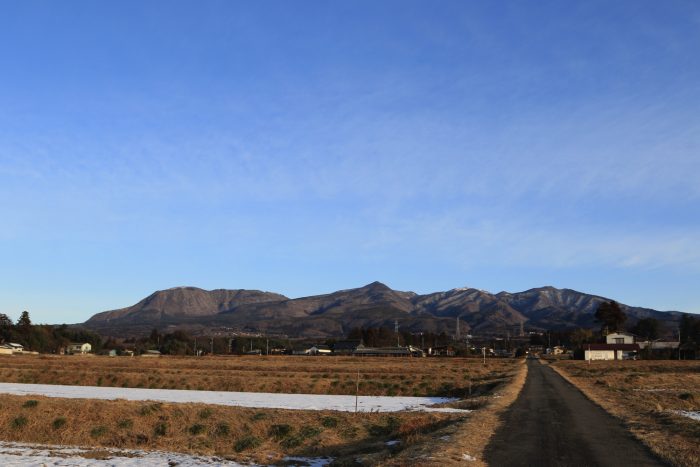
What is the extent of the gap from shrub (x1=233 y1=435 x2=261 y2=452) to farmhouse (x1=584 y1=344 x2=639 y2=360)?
118m

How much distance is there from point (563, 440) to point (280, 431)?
11365 millimetres

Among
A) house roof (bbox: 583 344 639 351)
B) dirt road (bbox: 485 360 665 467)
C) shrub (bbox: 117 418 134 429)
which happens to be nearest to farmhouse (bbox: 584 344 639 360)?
house roof (bbox: 583 344 639 351)

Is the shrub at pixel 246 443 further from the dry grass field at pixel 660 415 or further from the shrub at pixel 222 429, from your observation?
the dry grass field at pixel 660 415

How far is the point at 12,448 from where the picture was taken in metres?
23.3

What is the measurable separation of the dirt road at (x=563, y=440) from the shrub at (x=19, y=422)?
20797mm

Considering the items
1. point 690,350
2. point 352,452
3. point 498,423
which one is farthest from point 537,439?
point 690,350

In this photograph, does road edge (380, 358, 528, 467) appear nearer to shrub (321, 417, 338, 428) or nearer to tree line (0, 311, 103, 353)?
shrub (321, 417, 338, 428)

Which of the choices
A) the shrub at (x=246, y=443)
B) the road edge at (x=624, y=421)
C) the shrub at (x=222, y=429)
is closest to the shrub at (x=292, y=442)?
the shrub at (x=246, y=443)

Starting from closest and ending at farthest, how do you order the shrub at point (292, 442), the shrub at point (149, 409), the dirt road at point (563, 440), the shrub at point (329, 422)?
the dirt road at point (563, 440), the shrub at point (292, 442), the shrub at point (329, 422), the shrub at point (149, 409)

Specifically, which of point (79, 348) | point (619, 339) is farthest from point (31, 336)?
point (619, 339)

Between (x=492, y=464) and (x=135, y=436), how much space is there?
53.9ft

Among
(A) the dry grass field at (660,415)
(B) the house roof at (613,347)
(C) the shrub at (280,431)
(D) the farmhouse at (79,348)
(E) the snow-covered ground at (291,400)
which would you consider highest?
(B) the house roof at (613,347)

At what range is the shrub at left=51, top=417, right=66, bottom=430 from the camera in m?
27.1

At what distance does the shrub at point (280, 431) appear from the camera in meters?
25.1
